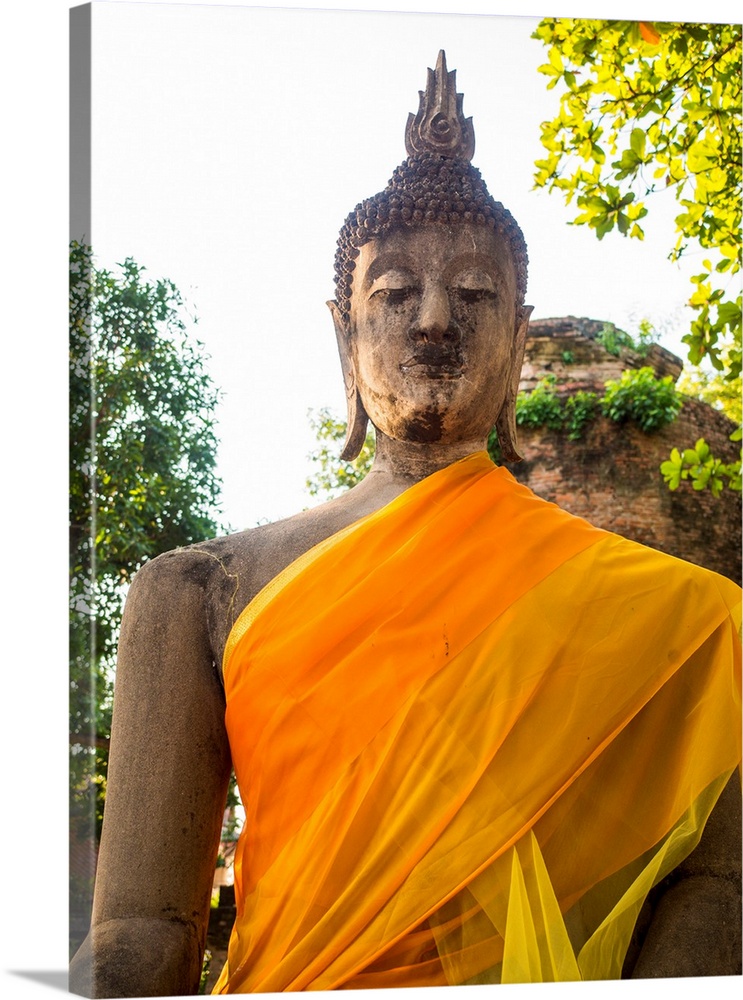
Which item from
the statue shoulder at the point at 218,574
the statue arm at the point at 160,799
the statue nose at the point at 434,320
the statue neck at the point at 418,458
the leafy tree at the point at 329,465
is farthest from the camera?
the leafy tree at the point at 329,465

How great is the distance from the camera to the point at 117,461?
4.51 meters

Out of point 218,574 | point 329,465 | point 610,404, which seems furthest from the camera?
point 610,404

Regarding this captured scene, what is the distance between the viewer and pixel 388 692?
3930 millimetres

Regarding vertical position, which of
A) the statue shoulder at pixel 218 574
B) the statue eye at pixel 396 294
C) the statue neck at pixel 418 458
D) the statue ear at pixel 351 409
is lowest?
the statue shoulder at pixel 218 574

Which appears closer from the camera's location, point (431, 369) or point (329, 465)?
point (431, 369)

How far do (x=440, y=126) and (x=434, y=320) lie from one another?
638mm

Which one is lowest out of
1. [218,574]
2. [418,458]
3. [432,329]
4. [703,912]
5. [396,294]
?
[703,912]

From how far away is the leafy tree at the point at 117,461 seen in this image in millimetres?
4230

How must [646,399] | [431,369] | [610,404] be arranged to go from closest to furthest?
[431,369] → [646,399] → [610,404]

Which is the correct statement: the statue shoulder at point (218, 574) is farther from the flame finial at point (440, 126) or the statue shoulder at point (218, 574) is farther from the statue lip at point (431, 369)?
the flame finial at point (440, 126)

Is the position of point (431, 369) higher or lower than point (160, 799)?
higher

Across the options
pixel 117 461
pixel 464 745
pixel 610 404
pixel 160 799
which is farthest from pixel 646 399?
pixel 160 799

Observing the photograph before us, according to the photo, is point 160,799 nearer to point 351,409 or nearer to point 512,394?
point 351,409

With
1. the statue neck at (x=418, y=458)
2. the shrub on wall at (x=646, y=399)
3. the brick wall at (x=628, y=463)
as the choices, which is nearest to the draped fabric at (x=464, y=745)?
the statue neck at (x=418, y=458)
